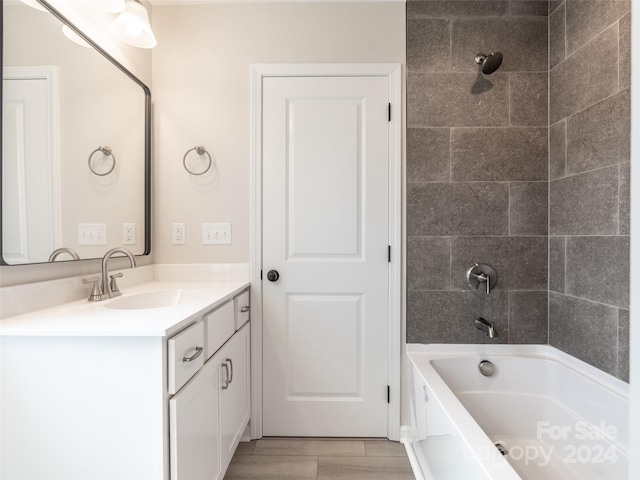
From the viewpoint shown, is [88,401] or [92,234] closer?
[88,401]

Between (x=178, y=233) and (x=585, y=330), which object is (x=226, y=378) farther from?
(x=585, y=330)

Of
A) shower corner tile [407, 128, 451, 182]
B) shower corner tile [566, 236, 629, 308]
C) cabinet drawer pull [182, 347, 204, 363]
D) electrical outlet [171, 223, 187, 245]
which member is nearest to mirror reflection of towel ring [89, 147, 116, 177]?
electrical outlet [171, 223, 187, 245]

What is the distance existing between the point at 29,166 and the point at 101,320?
0.63m

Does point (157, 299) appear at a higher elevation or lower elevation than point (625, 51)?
lower

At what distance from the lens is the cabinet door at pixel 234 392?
1.38m

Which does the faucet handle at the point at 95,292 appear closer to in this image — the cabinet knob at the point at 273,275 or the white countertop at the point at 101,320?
the white countertop at the point at 101,320

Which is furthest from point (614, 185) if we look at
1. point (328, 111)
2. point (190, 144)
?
point (190, 144)

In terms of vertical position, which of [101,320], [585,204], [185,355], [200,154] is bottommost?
[185,355]

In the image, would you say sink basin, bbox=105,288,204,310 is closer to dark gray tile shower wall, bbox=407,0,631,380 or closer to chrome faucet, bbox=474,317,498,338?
dark gray tile shower wall, bbox=407,0,631,380

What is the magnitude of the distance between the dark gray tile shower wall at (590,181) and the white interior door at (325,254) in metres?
0.90

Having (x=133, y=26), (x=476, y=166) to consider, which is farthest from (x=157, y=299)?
(x=476, y=166)

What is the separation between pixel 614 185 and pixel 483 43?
103cm

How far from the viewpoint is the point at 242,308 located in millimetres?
1687

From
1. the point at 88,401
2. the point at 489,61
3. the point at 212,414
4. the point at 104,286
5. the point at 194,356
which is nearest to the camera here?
the point at 88,401
